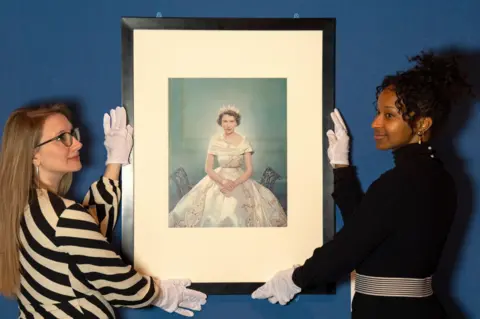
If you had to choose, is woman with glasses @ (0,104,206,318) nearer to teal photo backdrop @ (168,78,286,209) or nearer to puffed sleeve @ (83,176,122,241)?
puffed sleeve @ (83,176,122,241)

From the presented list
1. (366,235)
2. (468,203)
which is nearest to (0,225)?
(366,235)

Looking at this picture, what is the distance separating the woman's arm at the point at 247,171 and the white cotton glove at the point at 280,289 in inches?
11.0

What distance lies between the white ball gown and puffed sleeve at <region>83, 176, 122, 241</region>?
167 millimetres

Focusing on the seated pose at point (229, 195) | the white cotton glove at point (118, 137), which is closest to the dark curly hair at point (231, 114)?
the seated pose at point (229, 195)

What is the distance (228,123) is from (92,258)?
565 millimetres

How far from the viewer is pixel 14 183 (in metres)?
1.39

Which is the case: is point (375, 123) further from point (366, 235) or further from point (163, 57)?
point (163, 57)

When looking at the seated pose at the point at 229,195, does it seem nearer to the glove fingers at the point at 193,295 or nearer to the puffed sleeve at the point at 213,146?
the puffed sleeve at the point at 213,146

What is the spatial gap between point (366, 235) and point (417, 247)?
4.9 inches

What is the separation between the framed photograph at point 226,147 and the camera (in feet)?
5.60


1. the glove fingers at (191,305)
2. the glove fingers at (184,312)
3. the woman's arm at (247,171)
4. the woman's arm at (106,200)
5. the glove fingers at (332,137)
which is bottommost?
the glove fingers at (184,312)

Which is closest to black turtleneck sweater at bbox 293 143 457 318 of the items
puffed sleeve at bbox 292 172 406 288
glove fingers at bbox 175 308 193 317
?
puffed sleeve at bbox 292 172 406 288

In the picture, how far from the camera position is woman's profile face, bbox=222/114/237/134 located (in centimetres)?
173

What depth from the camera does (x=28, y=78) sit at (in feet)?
5.64
